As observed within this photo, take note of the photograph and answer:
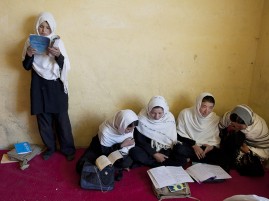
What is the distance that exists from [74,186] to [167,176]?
2.80 ft

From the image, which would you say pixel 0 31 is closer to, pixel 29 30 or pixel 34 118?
pixel 29 30

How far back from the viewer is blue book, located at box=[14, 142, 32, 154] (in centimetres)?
261

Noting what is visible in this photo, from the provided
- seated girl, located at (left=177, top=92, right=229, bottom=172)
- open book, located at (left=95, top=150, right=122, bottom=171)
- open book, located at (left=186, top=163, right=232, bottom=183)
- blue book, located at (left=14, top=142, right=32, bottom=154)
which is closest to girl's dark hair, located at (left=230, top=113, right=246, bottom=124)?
seated girl, located at (left=177, top=92, right=229, bottom=172)

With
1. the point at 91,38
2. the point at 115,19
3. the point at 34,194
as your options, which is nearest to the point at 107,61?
the point at 91,38

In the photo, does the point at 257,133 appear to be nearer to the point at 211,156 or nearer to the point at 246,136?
the point at 246,136

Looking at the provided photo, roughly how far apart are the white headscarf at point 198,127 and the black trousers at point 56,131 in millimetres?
1248

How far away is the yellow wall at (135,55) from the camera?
2.48 meters

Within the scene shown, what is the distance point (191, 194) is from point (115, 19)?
189 centimetres

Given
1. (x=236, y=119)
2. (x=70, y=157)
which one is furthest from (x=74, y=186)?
(x=236, y=119)

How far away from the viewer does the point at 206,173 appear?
2.23 metres

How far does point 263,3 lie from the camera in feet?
8.44

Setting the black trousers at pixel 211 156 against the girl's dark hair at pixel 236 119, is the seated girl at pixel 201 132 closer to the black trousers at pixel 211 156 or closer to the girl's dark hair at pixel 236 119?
the black trousers at pixel 211 156

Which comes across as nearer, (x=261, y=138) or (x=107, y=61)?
(x=261, y=138)

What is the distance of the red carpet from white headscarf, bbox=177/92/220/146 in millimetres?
422
